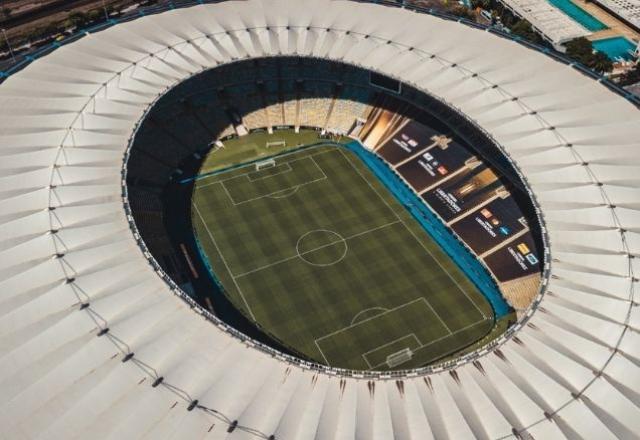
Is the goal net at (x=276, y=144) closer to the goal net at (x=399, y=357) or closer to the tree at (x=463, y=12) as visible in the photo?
the goal net at (x=399, y=357)

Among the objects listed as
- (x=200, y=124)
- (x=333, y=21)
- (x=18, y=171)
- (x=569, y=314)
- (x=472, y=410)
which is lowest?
(x=472, y=410)

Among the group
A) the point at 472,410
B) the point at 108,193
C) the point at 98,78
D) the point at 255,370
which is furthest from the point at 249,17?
the point at 472,410

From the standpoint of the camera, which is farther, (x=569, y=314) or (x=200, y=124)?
(x=200, y=124)

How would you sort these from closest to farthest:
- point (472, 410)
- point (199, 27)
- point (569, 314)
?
point (472, 410)
point (569, 314)
point (199, 27)

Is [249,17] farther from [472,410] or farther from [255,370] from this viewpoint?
[472,410]

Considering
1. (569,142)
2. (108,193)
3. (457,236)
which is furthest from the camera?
(457,236)

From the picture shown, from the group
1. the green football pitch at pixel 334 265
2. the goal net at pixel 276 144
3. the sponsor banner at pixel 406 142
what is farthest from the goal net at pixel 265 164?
the sponsor banner at pixel 406 142

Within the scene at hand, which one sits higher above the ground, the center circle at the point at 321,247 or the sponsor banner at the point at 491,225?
the center circle at the point at 321,247
